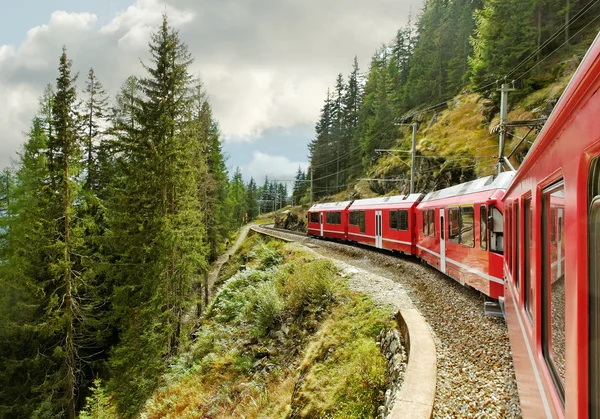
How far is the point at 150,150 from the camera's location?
53.5 feet

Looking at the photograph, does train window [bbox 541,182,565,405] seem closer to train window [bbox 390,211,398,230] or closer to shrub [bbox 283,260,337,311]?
shrub [bbox 283,260,337,311]

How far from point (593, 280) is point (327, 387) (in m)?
5.93

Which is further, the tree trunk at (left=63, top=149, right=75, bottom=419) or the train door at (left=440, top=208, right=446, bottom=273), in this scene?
the tree trunk at (left=63, top=149, right=75, bottom=419)

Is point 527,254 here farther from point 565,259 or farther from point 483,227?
point 483,227

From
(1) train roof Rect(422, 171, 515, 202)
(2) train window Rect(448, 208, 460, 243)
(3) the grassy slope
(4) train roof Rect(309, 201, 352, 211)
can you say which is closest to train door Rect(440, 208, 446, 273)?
(2) train window Rect(448, 208, 460, 243)

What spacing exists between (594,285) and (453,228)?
33.4 ft

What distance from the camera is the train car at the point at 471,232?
836 centimetres

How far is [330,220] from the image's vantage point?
28516mm

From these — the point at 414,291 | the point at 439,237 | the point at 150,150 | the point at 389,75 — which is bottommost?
the point at 414,291

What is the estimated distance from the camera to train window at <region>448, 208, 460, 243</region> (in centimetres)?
1062

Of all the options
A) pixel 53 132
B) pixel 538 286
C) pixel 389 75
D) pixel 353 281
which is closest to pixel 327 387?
pixel 538 286

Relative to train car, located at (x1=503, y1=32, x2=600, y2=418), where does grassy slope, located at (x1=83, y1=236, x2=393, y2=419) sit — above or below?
below

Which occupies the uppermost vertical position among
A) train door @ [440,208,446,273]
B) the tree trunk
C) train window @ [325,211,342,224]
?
train window @ [325,211,342,224]

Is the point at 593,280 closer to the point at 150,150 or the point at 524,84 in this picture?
the point at 150,150
